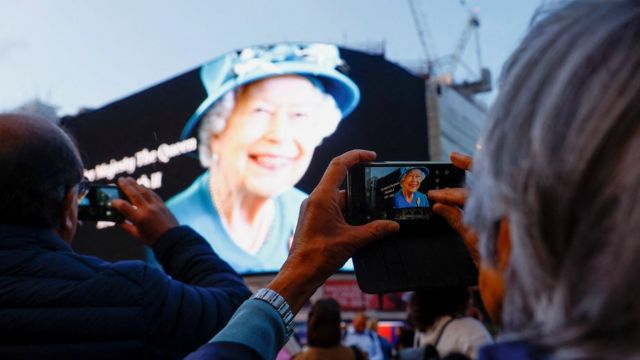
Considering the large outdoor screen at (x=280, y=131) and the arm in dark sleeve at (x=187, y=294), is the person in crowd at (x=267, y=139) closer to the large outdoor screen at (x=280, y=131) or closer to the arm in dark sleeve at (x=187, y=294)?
the large outdoor screen at (x=280, y=131)

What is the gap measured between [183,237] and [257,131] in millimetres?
7235

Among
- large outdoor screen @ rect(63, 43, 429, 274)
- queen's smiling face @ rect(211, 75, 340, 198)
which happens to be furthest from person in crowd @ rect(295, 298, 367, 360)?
Result: queen's smiling face @ rect(211, 75, 340, 198)

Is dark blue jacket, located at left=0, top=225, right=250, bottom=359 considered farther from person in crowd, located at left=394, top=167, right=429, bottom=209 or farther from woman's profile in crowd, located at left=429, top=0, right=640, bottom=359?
woman's profile in crowd, located at left=429, top=0, right=640, bottom=359

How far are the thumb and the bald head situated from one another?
695mm

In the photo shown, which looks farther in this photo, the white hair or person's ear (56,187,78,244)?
person's ear (56,187,78,244)

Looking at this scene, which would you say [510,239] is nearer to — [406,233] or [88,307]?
[406,233]

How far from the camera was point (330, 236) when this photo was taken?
1066mm

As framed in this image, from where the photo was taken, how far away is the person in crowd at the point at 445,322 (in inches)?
109

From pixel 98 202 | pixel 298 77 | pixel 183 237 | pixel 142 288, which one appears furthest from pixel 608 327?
pixel 298 77

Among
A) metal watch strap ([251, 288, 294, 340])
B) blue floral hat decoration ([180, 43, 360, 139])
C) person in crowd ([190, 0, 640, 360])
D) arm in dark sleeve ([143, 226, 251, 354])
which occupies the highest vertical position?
person in crowd ([190, 0, 640, 360])

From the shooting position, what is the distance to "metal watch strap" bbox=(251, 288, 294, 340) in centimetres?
96

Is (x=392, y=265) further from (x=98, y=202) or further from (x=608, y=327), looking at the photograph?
(x=98, y=202)

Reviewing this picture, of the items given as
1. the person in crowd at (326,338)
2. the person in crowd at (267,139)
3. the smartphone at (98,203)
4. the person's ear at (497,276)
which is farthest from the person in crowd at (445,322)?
the person in crowd at (267,139)

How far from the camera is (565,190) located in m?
0.60
